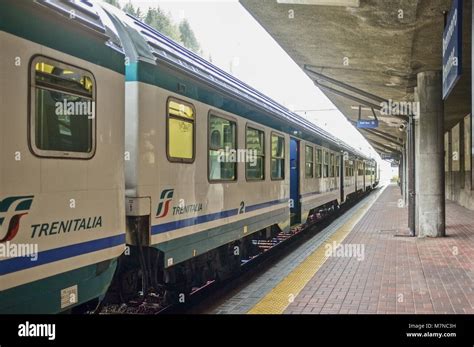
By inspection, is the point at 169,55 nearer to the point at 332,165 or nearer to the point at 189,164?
the point at 189,164

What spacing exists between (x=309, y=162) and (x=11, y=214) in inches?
408

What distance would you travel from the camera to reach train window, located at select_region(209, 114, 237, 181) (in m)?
6.31

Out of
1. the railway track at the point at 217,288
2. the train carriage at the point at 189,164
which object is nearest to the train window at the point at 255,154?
the train carriage at the point at 189,164

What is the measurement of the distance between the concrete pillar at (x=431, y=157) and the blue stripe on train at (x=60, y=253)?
8821mm

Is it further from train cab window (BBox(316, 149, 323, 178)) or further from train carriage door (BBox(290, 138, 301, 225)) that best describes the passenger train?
train cab window (BBox(316, 149, 323, 178))

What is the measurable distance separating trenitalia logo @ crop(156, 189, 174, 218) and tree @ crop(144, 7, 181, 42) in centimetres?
4894

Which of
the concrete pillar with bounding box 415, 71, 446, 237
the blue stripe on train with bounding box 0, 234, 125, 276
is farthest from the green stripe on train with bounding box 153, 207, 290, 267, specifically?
the concrete pillar with bounding box 415, 71, 446, 237

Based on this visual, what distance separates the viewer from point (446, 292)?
6359 mm

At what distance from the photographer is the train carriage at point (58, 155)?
3.13m

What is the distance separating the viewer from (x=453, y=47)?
520 centimetres

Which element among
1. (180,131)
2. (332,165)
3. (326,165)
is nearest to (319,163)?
(326,165)

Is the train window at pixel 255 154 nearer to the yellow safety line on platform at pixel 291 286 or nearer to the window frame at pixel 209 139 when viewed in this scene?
the window frame at pixel 209 139
